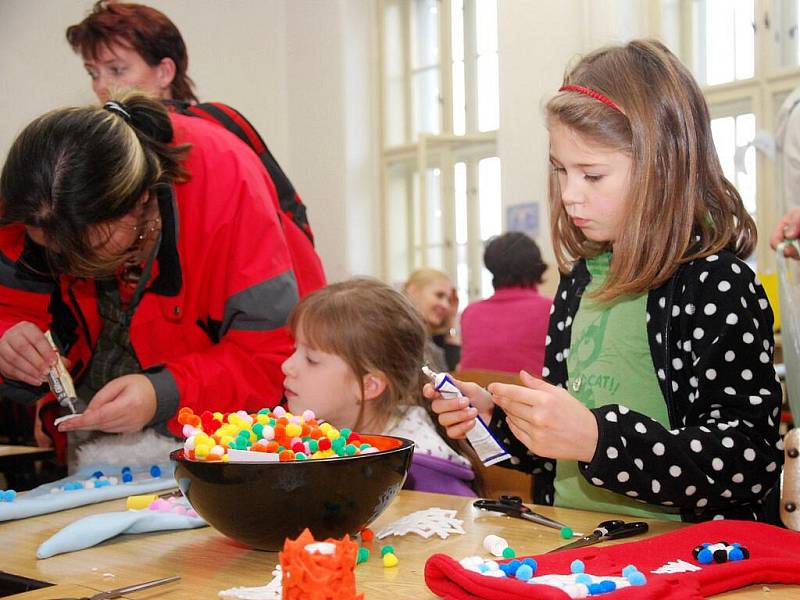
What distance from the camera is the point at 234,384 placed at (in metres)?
1.78

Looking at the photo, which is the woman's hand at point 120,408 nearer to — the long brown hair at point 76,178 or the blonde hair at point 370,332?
the long brown hair at point 76,178

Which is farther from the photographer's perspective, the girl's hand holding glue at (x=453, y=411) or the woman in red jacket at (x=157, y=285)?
the woman in red jacket at (x=157, y=285)

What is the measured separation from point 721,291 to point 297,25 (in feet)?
23.6

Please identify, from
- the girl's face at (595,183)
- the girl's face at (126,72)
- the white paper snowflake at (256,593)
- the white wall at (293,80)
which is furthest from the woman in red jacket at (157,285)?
the white wall at (293,80)

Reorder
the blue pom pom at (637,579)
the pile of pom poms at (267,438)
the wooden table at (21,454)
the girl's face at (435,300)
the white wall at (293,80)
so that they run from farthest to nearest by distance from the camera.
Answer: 1. the white wall at (293,80)
2. the girl's face at (435,300)
3. the wooden table at (21,454)
4. the pile of pom poms at (267,438)
5. the blue pom pom at (637,579)

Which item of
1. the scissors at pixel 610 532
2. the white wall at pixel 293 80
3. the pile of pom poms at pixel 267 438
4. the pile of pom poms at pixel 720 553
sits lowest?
the scissors at pixel 610 532

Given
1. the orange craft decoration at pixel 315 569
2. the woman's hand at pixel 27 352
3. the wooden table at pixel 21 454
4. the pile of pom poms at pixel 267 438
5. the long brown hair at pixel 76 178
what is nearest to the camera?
the orange craft decoration at pixel 315 569

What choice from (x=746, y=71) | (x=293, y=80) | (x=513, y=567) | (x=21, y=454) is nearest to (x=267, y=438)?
(x=513, y=567)

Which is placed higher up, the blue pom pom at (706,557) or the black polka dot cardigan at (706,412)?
the black polka dot cardigan at (706,412)

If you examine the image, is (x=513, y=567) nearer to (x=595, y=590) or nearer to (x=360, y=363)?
(x=595, y=590)

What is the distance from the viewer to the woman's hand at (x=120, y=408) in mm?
1632

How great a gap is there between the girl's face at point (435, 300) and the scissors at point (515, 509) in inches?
156

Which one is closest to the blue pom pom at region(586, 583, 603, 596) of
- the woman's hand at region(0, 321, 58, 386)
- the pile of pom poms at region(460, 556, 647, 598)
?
the pile of pom poms at region(460, 556, 647, 598)

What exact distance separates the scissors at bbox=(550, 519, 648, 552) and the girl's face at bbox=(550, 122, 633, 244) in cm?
44
